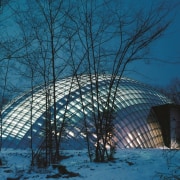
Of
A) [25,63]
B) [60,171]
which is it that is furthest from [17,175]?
[25,63]

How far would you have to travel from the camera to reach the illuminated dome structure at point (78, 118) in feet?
112

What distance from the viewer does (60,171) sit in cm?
1010

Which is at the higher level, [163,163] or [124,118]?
[124,118]

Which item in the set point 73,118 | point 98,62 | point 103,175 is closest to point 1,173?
point 103,175

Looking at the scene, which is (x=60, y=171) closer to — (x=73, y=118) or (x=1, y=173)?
(x=1, y=173)

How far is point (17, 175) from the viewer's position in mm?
9836

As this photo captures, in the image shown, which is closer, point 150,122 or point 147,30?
point 147,30

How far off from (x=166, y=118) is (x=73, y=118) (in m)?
14.1

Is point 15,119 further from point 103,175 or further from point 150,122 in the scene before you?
point 103,175

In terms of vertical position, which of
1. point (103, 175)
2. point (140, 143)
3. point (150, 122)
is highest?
point (150, 122)

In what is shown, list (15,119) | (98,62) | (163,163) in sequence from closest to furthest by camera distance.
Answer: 1. (163,163)
2. (98,62)
3. (15,119)

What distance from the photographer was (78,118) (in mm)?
36094

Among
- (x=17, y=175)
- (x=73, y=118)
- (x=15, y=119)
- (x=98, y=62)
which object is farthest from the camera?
(x=15, y=119)

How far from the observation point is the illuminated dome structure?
3422 centimetres
